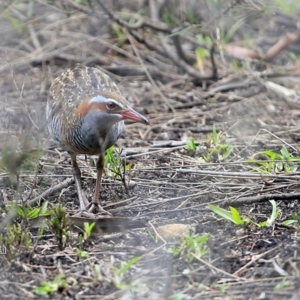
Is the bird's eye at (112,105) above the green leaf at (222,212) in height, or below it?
above

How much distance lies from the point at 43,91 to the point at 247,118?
2.32 metres

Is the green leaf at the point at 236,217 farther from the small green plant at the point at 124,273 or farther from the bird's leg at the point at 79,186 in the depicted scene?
the bird's leg at the point at 79,186

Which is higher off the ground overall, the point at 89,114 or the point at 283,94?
Answer: the point at 89,114

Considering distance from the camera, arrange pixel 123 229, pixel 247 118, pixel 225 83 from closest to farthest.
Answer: pixel 123 229
pixel 247 118
pixel 225 83

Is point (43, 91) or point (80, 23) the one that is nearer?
point (43, 91)

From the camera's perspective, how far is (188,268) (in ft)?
15.1

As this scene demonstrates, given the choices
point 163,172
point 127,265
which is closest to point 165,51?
point 163,172

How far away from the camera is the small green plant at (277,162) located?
6172 mm

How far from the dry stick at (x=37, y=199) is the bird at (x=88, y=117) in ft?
0.51

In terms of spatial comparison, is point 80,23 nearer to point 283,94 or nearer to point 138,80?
point 138,80

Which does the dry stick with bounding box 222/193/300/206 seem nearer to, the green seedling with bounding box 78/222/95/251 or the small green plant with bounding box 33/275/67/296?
the green seedling with bounding box 78/222/95/251

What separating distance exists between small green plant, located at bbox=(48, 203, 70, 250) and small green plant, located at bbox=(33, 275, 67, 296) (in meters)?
0.46

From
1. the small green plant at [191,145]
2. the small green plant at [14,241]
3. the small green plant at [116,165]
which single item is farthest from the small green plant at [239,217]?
the small green plant at [191,145]

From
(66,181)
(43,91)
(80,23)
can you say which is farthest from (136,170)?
(80,23)
